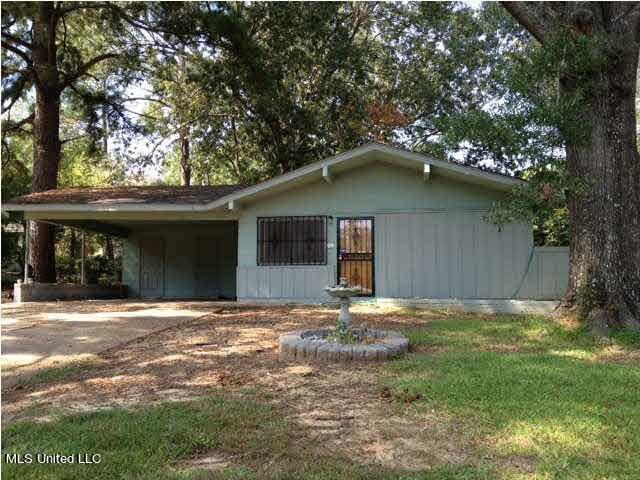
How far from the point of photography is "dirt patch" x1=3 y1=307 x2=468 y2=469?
11.6ft

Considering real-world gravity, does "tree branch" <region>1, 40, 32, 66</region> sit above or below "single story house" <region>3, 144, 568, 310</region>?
above

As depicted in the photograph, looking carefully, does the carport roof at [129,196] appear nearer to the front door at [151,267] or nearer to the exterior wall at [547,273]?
the front door at [151,267]

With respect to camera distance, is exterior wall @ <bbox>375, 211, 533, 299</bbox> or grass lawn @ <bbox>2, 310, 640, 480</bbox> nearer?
grass lawn @ <bbox>2, 310, 640, 480</bbox>

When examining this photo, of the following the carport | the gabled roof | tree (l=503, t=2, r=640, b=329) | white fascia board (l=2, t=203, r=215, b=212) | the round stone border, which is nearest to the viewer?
the round stone border

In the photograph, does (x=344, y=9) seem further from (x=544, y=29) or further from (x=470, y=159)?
(x=544, y=29)

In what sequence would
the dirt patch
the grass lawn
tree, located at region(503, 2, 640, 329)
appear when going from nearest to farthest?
the grass lawn < the dirt patch < tree, located at region(503, 2, 640, 329)

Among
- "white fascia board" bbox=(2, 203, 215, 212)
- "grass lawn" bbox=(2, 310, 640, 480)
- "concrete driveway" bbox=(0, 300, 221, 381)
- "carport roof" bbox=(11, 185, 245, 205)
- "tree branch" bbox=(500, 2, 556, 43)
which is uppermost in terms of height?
"tree branch" bbox=(500, 2, 556, 43)

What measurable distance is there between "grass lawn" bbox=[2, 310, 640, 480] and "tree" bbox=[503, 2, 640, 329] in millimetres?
1998

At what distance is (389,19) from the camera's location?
20.6 metres

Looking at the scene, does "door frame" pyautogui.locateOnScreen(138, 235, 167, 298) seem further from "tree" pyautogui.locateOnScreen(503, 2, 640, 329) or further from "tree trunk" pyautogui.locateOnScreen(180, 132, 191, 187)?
"tree" pyautogui.locateOnScreen(503, 2, 640, 329)

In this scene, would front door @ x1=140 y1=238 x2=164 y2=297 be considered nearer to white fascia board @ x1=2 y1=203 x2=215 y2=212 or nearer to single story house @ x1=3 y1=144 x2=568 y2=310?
single story house @ x1=3 y1=144 x2=568 y2=310

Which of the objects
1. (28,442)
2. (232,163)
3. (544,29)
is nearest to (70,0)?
(232,163)

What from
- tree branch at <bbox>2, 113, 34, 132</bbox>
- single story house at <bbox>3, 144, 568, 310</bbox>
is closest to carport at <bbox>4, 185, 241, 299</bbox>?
single story house at <bbox>3, 144, 568, 310</bbox>

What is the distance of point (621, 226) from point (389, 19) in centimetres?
1576
